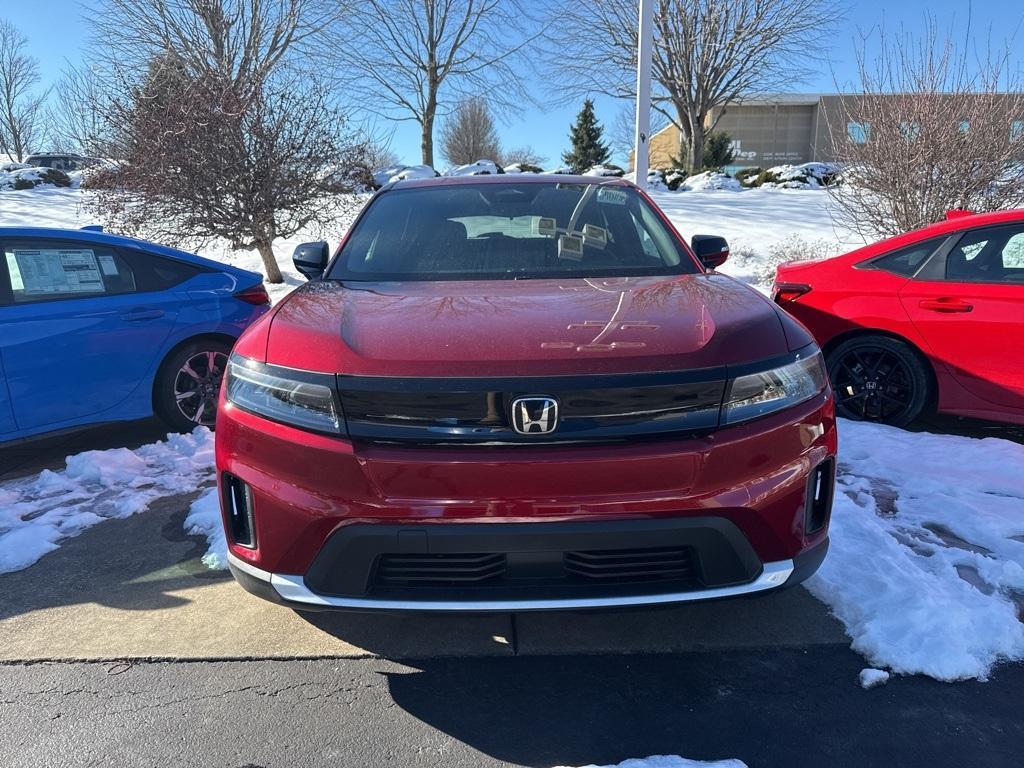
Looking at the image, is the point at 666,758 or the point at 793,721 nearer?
the point at 666,758

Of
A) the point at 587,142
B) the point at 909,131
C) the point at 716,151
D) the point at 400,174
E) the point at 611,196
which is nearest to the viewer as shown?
the point at 611,196

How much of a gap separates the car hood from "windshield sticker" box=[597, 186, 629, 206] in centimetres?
105

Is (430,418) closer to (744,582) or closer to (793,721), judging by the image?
(744,582)

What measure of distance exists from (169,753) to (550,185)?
303 centimetres

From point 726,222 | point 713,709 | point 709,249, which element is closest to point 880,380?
point 709,249

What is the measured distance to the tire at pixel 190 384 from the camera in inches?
184

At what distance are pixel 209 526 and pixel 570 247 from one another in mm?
2212

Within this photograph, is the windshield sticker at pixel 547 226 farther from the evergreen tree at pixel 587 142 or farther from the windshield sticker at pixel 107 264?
the evergreen tree at pixel 587 142

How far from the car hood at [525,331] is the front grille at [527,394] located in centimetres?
4

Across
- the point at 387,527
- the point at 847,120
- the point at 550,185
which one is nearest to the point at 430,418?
the point at 387,527

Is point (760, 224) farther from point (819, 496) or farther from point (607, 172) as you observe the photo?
A: point (819, 496)

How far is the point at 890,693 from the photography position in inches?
87.2

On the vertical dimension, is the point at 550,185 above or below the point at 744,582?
above

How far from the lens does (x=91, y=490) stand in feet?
13.0
